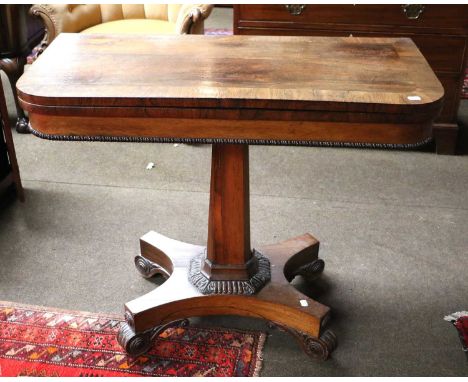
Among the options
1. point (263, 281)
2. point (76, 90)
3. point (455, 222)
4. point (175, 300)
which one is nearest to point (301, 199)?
point (455, 222)

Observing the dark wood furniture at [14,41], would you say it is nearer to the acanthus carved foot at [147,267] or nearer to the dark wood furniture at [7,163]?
the dark wood furniture at [7,163]

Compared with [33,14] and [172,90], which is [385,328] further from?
[33,14]

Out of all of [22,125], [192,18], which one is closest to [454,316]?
[192,18]

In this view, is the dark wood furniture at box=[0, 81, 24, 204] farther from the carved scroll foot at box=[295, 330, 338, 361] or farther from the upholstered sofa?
the carved scroll foot at box=[295, 330, 338, 361]

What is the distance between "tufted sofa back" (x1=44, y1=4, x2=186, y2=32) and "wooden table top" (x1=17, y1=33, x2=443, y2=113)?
1.40 meters

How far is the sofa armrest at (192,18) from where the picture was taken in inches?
120

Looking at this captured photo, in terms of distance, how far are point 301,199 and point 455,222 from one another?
65 centimetres

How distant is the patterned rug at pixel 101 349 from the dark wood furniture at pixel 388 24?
164 centimetres

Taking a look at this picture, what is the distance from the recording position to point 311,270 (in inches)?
89.0

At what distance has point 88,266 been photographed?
2.34 meters

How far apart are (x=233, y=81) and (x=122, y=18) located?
2189 millimetres

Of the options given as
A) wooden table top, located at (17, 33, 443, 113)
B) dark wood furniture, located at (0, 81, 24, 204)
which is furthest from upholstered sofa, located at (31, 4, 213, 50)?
wooden table top, located at (17, 33, 443, 113)

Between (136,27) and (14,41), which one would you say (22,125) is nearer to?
(14,41)

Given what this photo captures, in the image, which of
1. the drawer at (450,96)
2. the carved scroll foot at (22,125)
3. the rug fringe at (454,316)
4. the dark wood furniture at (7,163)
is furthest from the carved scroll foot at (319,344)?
the carved scroll foot at (22,125)
